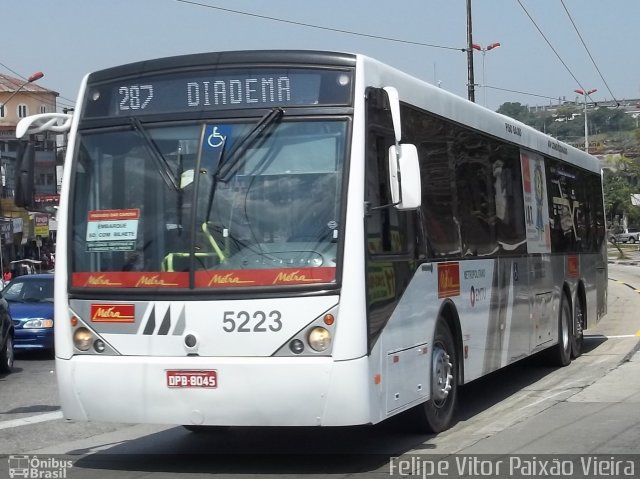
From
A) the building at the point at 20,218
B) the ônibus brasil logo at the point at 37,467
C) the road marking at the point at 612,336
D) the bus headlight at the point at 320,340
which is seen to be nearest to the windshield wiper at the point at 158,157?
the bus headlight at the point at 320,340

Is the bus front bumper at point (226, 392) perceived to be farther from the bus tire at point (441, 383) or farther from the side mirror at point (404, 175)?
the bus tire at point (441, 383)

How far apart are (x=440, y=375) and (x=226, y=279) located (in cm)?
266

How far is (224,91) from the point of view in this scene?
814 centimetres

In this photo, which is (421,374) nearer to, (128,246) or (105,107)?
(128,246)

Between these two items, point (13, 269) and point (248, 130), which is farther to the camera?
point (13, 269)

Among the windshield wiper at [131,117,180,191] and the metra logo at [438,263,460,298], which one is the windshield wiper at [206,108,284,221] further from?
the metra logo at [438,263,460,298]

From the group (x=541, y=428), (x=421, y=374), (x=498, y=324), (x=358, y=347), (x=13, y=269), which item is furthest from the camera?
(x=13, y=269)

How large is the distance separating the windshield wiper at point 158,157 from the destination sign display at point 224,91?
0.45ft

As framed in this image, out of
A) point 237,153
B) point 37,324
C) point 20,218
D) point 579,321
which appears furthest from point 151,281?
point 20,218

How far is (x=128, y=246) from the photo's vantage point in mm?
8102

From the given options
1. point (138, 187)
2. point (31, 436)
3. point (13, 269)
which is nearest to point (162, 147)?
point (138, 187)

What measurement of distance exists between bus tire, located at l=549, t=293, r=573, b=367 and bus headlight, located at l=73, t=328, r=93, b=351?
854 cm

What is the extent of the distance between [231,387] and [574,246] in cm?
962

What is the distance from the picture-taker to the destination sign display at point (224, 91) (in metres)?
8.02
